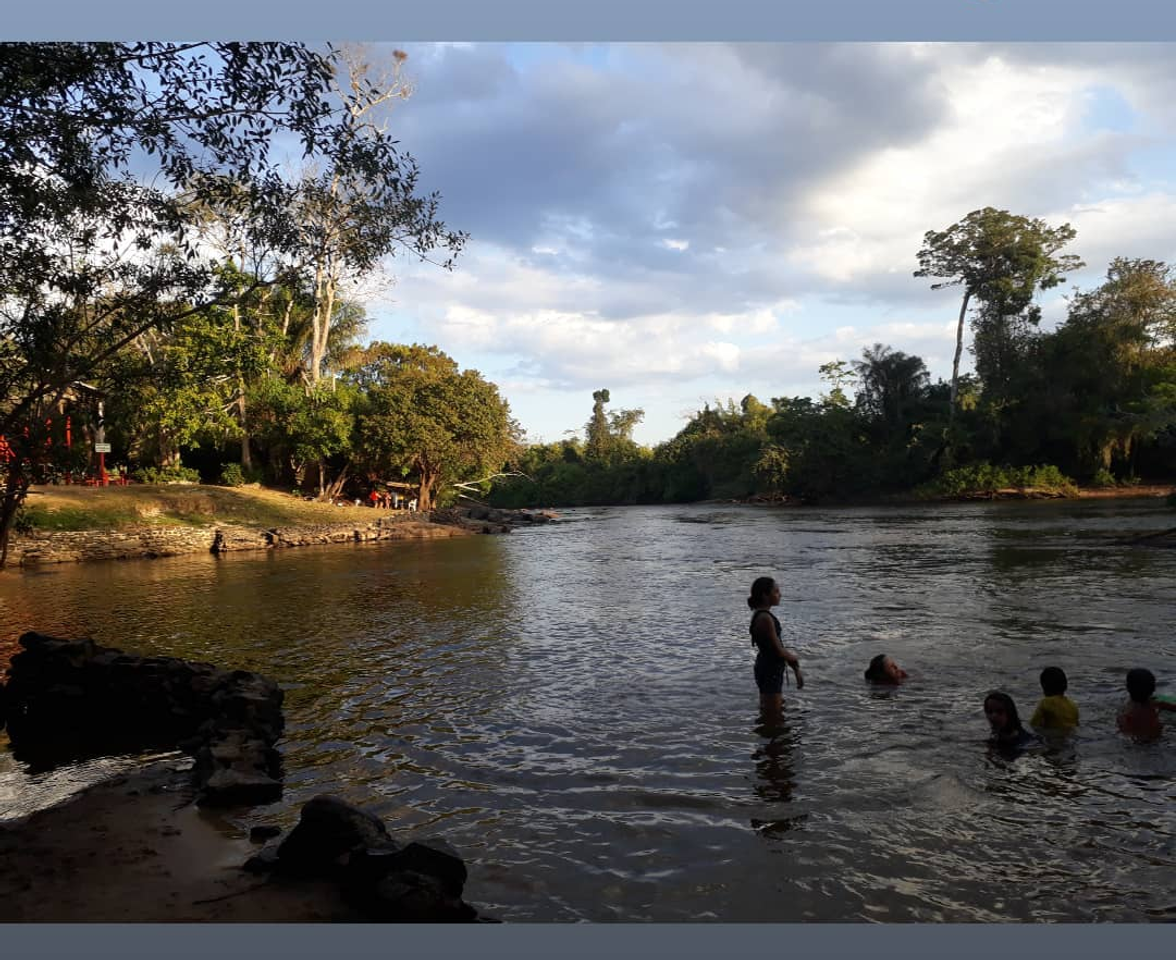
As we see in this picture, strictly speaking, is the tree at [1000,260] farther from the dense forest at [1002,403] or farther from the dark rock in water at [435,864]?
the dark rock in water at [435,864]

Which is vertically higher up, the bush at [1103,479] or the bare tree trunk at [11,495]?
the bush at [1103,479]

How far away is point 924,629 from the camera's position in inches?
530

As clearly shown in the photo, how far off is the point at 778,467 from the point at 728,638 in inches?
2521

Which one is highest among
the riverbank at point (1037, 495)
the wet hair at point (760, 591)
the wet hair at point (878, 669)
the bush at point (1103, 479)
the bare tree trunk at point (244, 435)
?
the bare tree trunk at point (244, 435)

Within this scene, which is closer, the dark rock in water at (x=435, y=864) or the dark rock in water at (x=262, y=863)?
the dark rock in water at (x=435, y=864)

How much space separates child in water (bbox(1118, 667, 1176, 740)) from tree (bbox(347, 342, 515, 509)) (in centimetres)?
4421

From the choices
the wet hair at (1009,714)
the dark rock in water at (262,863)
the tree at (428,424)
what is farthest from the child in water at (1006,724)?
Result: the tree at (428,424)

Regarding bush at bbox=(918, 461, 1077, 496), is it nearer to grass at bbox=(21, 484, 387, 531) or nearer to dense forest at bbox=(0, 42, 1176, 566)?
dense forest at bbox=(0, 42, 1176, 566)

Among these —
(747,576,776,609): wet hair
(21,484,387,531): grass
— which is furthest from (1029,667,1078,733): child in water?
(21,484,387,531): grass

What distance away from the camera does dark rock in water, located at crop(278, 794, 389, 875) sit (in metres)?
4.90

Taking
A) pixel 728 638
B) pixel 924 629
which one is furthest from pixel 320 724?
pixel 924 629

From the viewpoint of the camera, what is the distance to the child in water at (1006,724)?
7.43 metres

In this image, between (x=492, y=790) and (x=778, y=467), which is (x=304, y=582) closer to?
(x=492, y=790)

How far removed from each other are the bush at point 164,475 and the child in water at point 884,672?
4184 centimetres
